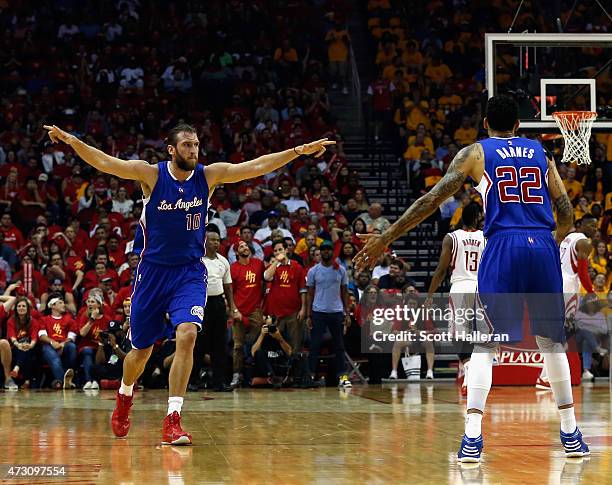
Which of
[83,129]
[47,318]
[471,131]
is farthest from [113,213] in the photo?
[471,131]

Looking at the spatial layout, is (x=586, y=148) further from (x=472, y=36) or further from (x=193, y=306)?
(x=472, y=36)

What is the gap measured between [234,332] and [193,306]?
8.12 metres

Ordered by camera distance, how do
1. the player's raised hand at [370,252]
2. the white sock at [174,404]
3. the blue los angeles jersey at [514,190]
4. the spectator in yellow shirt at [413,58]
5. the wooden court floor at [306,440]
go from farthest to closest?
the spectator in yellow shirt at [413,58] → the white sock at [174,404] → the blue los angeles jersey at [514,190] → the player's raised hand at [370,252] → the wooden court floor at [306,440]

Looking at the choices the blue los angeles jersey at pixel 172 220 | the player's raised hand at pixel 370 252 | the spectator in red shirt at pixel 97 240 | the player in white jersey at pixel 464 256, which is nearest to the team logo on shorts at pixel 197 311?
the blue los angeles jersey at pixel 172 220

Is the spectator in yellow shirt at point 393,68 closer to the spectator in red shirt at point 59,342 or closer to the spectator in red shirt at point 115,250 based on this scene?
the spectator in red shirt at point 115,250

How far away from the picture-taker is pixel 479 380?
7254 millimetres

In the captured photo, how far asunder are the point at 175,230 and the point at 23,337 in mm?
8315

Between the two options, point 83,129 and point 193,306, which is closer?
point 193,306

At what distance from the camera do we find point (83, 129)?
23125 mm

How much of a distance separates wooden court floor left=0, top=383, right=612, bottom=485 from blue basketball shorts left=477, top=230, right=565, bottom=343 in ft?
3.10

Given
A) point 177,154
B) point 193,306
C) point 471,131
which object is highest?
point 471,131

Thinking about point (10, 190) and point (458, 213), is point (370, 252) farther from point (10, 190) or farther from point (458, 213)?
point (10, 190)

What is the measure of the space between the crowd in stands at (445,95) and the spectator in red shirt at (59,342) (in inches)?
284

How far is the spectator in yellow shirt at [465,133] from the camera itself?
75.8 feet
